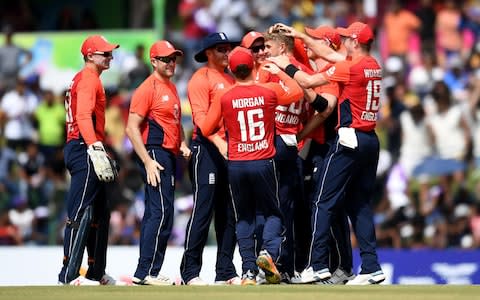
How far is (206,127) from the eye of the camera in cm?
1421

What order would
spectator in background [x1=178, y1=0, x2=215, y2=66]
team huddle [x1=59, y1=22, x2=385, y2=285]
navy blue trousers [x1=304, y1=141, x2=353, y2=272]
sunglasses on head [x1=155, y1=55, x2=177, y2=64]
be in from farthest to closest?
spectator in background [x1=178, y1=0, x2=215, y2=66] < navy blue trousers [x1=304, y1=141, x2=353, y2=272] < sunglasses on head [x1=155, y1=55, x2=177, y2=64] < team huddle [x1=59, y1=22, x2=385, y2=285]

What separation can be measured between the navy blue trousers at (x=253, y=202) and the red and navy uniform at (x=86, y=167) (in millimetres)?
1482

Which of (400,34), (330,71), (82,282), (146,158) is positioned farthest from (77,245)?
(400,34)

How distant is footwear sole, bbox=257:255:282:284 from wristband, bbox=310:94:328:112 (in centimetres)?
183

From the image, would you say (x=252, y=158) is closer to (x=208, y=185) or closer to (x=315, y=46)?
(x=208, y=185)

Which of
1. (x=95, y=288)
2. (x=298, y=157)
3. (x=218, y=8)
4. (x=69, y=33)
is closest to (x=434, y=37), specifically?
(x=218, y=8)

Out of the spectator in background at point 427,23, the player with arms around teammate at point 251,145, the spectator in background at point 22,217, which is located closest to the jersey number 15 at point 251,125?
the player with arms around teammate at point 251,145

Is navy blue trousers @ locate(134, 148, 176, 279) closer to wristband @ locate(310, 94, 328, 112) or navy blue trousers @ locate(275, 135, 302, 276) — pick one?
navy blue trousers @ locate(275, 135, 302, 276)

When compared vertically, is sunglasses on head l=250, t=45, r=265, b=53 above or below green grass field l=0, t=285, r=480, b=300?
above

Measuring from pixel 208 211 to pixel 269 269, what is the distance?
1339 millimetres

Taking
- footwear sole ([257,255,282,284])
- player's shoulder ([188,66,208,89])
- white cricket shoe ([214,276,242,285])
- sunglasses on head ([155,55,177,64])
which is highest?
sunglasses on head ([155,55,177,64])

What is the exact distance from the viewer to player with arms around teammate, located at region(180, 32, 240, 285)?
48.4 feet

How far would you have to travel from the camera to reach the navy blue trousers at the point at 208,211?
14.7 metres

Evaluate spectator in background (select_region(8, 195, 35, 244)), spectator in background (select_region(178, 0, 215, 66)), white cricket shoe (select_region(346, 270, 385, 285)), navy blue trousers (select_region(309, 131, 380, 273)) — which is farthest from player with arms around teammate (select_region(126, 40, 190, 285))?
spectator in background (select_region(178, 0, 215, 66))
